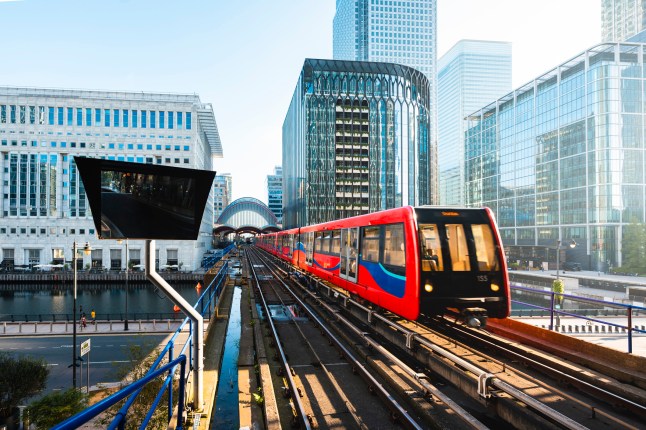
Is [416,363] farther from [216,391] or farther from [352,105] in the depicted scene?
[352,105]

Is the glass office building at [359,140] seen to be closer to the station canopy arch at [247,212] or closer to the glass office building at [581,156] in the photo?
the glass office building at [581,156]

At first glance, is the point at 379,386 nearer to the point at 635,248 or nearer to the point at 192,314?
the point at 192,314

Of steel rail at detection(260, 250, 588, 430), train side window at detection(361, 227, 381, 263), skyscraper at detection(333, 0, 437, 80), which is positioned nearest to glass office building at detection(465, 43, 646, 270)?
train side window at detection(361, 227, 381, 263)

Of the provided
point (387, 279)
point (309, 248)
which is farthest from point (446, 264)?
point (309, 248)

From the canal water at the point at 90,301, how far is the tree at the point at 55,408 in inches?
1013

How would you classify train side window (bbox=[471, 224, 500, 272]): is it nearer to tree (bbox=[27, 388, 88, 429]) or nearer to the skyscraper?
tree (bbox=[27, 388, 88, 429])

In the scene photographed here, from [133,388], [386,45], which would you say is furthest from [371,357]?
[386,45]

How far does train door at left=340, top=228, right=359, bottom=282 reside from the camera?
Answer: 14922 millimetres

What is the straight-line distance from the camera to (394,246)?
1109 cm

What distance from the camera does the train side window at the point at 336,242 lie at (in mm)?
17413

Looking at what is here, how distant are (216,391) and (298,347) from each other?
3.37 meters

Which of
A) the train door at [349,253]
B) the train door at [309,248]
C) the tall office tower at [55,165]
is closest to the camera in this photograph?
the train door at [349,253]

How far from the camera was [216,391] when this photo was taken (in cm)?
805

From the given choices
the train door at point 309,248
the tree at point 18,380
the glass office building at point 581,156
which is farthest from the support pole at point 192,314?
the glass office building at point 581,156
